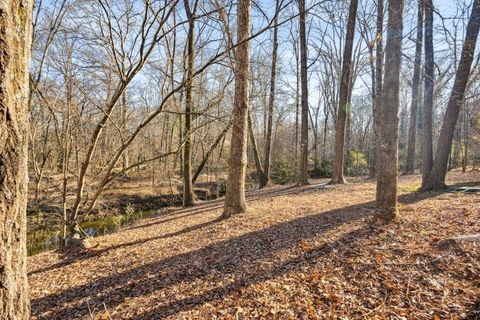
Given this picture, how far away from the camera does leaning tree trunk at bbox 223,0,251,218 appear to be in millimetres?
5465

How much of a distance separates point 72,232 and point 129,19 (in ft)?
13.5

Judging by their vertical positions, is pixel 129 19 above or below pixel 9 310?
above

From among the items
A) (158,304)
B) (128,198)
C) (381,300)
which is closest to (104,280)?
(158,304)

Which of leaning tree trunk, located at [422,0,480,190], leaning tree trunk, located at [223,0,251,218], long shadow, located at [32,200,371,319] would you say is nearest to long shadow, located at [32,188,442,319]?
long shadow, located at [32,200,371,319]

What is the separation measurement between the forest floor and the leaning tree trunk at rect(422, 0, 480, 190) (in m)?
1.83

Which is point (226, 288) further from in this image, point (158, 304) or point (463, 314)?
point (463, 314)

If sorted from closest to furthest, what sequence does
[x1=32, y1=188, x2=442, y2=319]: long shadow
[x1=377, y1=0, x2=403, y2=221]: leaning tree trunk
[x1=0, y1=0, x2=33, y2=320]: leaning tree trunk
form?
1. [x1=0, y1=0, x2=33, y2=320]: leaning tree trunk
2. [x1=32, y1=188, x2=442, y2=319]: long shadow
3. [x1=377, y1=0, x2=403, y2=221]: leaning tree trunk

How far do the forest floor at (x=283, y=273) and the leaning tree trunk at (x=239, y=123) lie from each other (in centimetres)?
92

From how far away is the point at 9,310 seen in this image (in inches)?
49.1

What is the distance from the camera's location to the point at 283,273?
10.5 feet

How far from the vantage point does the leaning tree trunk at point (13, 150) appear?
1.19 metres

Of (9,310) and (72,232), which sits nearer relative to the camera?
(9,310)

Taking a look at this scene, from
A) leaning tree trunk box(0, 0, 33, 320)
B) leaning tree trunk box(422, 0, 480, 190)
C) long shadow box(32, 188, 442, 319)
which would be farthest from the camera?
leaning tree trunk box(422, 0, 480, 190)

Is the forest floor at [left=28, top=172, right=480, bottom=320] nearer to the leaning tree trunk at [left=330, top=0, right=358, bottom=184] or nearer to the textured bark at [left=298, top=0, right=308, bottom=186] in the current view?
the leaning tree trunk at [left=330, top=0, right=358, bottom=184]
